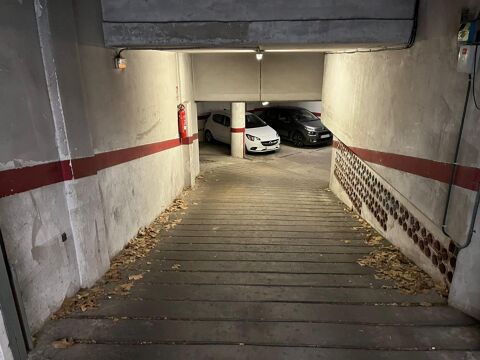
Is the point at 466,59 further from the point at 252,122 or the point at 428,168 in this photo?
the point at 252,122

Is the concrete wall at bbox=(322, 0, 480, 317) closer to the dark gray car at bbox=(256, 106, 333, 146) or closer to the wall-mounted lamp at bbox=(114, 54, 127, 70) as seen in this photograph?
the wall-mounted lamp at bbox=(114, 54, 127, 70)

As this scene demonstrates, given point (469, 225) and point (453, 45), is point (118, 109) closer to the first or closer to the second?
point (453, 45)

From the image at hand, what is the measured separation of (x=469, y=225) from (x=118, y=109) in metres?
4.64

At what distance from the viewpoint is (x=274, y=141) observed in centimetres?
1541

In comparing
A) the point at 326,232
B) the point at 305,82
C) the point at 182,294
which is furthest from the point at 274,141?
the point at 182,294

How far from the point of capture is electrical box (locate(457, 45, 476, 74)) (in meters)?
3.25

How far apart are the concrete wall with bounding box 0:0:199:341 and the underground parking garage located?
2 cm

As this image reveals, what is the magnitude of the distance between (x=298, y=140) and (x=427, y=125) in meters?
12.9

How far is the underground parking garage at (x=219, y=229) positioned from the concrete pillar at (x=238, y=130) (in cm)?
772

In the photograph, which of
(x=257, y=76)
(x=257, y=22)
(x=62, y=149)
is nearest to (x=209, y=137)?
(x=257, y=76)

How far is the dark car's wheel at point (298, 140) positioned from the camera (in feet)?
55.1

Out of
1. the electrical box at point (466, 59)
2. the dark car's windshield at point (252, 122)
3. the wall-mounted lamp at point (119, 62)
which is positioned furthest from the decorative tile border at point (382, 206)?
the dark car's windshield at point (252, 122)

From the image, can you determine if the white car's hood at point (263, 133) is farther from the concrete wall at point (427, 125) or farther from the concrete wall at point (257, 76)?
the concrete wall at point (427, 125)

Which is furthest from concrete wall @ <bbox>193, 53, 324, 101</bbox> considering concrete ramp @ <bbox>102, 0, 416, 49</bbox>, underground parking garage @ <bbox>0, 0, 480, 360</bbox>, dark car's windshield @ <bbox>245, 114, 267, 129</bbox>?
concrete ramp @ <bbox>102, 0, 416, 49</bbox>
